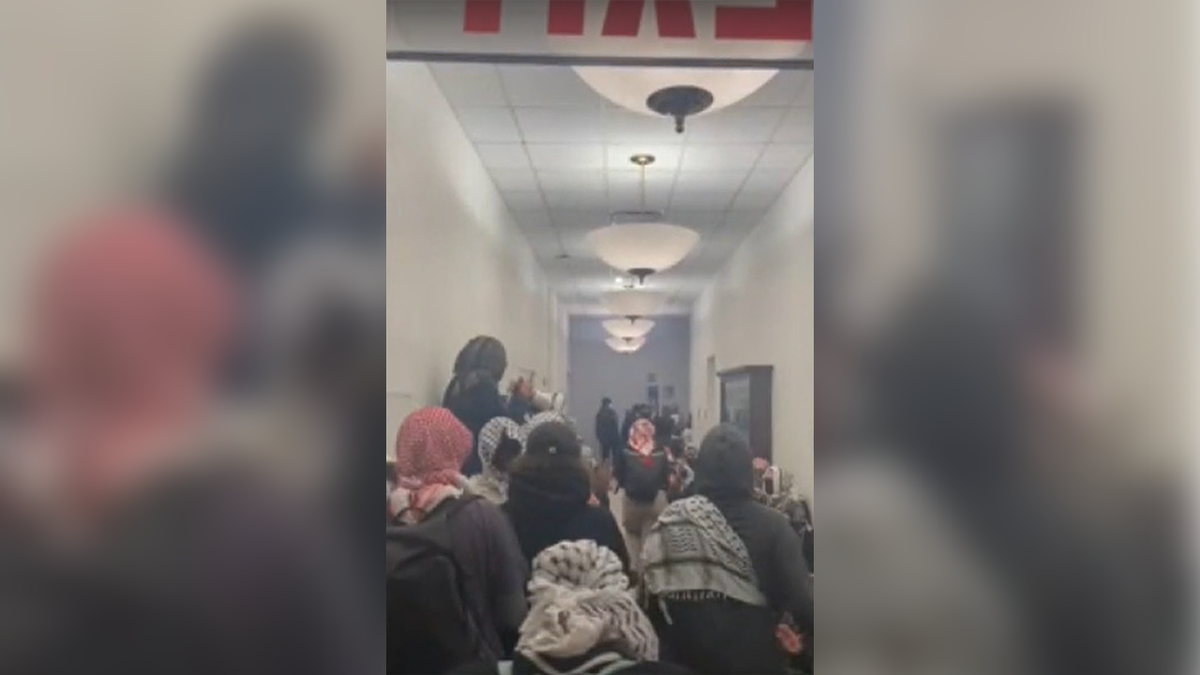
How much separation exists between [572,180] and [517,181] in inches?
3.7

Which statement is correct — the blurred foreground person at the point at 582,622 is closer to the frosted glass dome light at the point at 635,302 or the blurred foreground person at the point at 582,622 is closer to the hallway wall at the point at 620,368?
the hallway wall at the point at 620,368

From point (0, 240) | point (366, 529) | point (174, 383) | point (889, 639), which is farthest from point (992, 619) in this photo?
point (0, 240)

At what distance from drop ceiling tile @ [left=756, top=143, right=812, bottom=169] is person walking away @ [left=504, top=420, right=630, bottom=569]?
0.54 meters

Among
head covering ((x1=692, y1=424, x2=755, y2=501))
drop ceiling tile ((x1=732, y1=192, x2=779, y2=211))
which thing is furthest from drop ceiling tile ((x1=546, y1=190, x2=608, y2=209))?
head covering ((x1=692, y1=424, x2=755, y2=501))

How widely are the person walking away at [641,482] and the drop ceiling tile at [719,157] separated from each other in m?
0.43

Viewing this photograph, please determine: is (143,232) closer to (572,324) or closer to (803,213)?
(803,213)

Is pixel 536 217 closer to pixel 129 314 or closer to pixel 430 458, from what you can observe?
pixel 430 458

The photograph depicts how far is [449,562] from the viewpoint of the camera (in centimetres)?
113

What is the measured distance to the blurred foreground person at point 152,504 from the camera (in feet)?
1.39

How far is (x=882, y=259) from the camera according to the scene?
52 centimetres

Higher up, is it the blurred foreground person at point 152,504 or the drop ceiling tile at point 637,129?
the drop ceiling tile at point 637,129

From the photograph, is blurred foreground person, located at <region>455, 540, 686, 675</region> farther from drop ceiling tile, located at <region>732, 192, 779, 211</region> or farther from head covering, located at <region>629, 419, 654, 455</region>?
drop ceiling tile, located at <region>732, 192, 779, 211</region>

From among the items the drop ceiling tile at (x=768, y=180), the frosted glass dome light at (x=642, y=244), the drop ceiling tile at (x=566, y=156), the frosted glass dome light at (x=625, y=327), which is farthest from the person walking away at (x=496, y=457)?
the drop ceiling tile at (x=768, y=180)

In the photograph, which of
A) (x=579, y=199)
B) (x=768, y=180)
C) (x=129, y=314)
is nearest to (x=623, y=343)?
(x=579, y=199)
